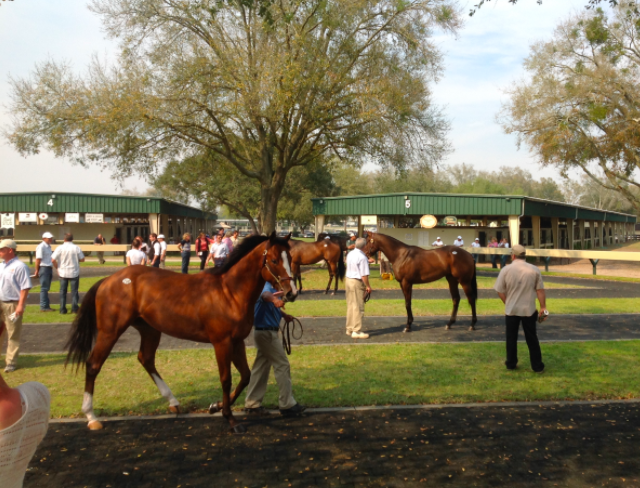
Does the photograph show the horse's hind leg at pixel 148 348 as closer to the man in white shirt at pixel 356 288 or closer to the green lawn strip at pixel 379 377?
the green lawn strip at pixel 379 377

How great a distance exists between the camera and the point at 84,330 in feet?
20.5

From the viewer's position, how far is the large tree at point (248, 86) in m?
19.7

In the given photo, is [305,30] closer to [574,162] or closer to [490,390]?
[490,390]

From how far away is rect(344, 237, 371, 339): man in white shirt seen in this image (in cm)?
1064

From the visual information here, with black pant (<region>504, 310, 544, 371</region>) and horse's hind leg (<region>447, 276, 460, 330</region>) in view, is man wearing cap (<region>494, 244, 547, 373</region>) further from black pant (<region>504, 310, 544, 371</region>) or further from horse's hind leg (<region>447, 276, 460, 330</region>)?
horse's hind leg (<region>447, 276, 460, 330</region>)

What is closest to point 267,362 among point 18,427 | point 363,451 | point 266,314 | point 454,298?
point 266,314

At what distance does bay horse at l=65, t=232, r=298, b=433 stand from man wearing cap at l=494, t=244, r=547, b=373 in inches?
152

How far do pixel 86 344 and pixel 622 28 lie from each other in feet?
105

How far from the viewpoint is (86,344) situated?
20.6ft

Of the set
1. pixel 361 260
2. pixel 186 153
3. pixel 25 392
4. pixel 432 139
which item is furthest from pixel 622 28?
pixel 25 392

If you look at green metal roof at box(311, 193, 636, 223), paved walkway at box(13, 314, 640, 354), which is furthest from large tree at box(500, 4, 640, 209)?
paved walkway at box(13, 314, 640, 354)

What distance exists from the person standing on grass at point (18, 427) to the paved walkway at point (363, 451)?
2.44m

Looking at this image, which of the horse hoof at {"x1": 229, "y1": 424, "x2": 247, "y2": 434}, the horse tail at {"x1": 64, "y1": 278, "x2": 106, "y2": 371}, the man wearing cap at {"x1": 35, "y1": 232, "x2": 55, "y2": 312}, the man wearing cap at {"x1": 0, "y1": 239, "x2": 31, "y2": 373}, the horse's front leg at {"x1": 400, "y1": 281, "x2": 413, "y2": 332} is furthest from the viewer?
the man wearing cap at {"x1": 35, "y1": 232, "x2": 55, "y2": 312}

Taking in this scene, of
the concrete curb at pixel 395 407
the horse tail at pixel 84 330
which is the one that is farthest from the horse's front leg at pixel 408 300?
the horse tail at pixel 84 330
